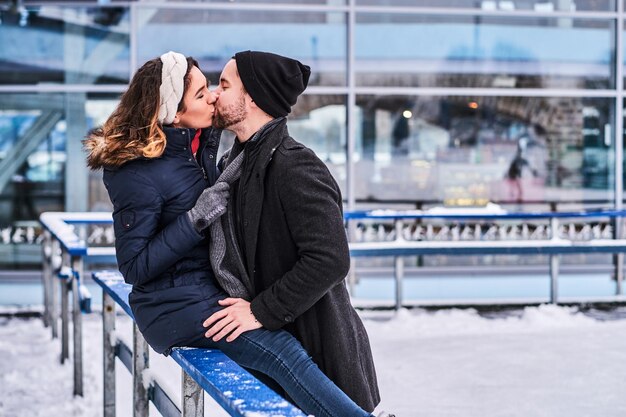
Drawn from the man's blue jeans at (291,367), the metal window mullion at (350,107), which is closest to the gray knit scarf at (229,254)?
the man's blue jeans at (291,367)

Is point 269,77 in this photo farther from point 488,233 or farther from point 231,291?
point 488,233

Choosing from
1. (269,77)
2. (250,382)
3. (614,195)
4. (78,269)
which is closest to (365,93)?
(614,195)

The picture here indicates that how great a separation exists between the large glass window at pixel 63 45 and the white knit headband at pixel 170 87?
7.79 m

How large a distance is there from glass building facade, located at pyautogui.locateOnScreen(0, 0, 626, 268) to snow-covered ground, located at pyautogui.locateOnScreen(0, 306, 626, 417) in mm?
2372

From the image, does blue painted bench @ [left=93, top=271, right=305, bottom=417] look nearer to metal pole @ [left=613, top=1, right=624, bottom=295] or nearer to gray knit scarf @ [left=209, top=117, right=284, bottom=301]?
gray knit scarf @ [left=209, top=117, right=284, bottom=301]

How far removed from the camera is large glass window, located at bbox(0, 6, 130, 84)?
1050 centimetres

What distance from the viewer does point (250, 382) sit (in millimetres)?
2234

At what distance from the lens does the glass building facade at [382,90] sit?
416 inches

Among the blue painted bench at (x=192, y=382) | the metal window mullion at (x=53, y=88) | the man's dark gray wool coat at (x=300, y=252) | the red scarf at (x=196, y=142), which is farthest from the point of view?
the metal window mullion at (x=53, y=88)

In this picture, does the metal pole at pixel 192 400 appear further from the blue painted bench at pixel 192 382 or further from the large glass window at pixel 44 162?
the large glass window at pixel 44 162

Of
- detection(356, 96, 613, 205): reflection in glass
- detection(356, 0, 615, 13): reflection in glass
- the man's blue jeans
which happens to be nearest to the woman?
the man's blue jeans

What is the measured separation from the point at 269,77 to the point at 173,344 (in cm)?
79

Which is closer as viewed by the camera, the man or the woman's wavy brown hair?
the man

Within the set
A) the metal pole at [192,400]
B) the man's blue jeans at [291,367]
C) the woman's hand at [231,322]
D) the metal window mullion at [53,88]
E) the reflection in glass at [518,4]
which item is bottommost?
the metal pole at [192,400]
